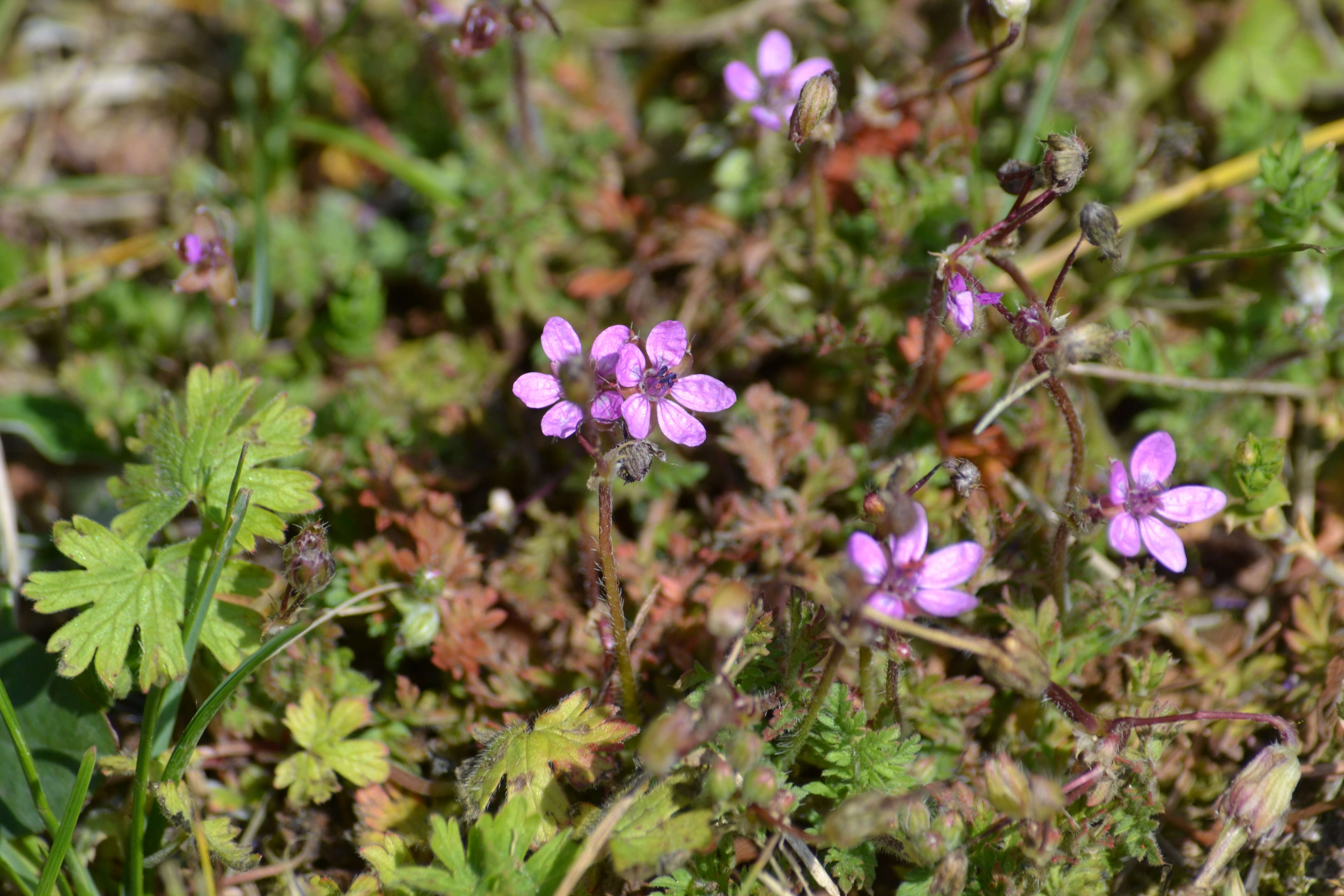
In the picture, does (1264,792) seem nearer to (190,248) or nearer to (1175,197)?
(1175,197)

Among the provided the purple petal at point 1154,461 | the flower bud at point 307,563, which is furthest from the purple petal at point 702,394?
the purple petal at point 1154,461

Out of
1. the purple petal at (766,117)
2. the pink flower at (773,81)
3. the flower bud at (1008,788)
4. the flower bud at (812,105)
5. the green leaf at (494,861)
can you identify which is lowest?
the green leaf at (494,861)

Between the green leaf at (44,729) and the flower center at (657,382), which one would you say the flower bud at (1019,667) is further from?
the green leaf at (44,729)

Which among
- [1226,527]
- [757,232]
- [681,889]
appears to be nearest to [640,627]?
[681,889]

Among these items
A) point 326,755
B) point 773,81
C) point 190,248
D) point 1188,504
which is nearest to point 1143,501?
point 1188,504

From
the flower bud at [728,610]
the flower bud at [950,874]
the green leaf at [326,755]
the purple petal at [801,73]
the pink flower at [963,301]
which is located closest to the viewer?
the flower bud at [728,610]

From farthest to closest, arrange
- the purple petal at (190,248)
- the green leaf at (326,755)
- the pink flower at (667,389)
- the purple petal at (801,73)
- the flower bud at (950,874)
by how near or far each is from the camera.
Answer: the purple petal at (801,73) < the purple petal at (190,248) < the green leaf at (326,755) < the pink flower at (667,389) < the flower bud at (950,874)

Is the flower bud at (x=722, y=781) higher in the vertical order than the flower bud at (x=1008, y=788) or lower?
higher
